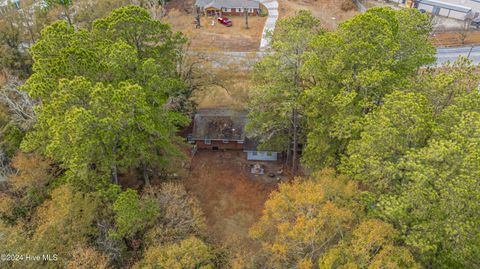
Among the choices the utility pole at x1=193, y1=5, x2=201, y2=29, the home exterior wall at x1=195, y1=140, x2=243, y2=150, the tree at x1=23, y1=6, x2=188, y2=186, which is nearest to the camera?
the tree at x1=23, y1=6, x2=188, y2=186

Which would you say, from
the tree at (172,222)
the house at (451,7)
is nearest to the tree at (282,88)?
the tree at (172,222)

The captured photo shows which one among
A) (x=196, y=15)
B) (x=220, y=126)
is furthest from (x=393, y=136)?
(x=196, y=15)

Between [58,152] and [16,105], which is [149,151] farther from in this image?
[16,105]

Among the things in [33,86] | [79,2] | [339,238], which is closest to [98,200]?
[33,86]

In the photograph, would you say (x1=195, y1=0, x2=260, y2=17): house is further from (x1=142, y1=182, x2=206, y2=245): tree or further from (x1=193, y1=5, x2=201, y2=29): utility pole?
(x1=142, y1=182, x2=206, y2=245): tree

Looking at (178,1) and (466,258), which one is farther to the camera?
(178,1)

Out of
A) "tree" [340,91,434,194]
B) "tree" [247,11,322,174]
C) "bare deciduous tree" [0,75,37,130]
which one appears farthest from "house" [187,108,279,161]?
"tree" [340,91,434,194]
